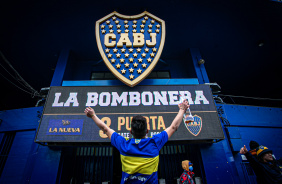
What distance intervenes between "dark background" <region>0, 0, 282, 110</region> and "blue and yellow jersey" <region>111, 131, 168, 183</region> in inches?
251

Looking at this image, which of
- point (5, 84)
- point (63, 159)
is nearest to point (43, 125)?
point (63, 159)

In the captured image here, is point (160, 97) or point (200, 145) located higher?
point (160, 97)

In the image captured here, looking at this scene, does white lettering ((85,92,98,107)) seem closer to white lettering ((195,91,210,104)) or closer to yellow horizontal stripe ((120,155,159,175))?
white lettering ((195,91,210,104))

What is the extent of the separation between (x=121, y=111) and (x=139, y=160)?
366 cm

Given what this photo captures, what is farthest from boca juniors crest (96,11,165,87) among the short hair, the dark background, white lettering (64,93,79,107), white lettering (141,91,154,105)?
the short hair

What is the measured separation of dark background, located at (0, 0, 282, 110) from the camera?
20.7 ft

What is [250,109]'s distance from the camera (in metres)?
6.97

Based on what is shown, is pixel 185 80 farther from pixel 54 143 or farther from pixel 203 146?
pixel 54 143

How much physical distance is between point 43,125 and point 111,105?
2188 mm

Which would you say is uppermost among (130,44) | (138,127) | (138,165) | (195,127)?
(130,44)

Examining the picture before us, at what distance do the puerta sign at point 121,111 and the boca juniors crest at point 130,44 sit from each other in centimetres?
65

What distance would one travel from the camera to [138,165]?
134 cm

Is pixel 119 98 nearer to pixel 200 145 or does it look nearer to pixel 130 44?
pixel 130 44

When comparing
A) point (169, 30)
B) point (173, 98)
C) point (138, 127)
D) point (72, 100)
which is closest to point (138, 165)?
point (138, 127)
